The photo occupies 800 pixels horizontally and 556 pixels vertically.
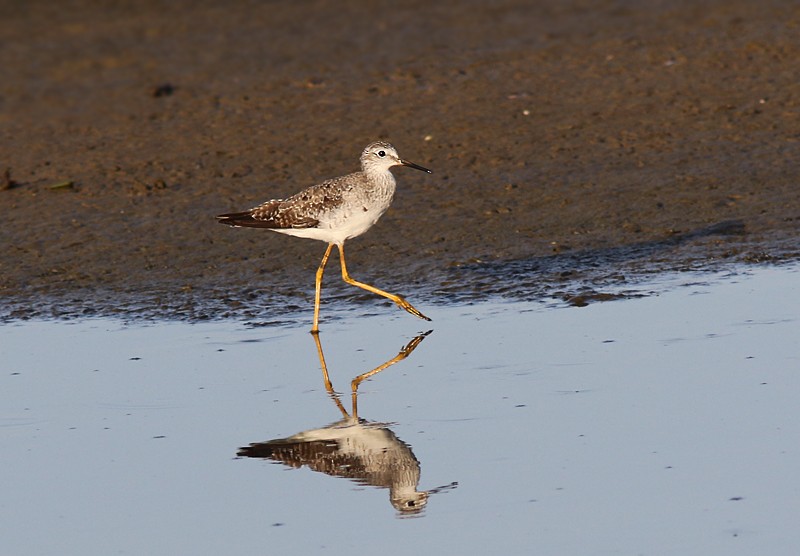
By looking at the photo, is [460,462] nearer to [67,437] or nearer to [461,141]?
[67,437]

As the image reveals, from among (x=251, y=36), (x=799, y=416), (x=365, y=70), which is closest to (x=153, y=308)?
(x=799, y=416)

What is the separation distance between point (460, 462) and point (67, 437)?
82.1 inches

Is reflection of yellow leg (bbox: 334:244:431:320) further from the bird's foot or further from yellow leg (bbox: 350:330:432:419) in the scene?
yellow leg (bbox: 350:330:432:419)

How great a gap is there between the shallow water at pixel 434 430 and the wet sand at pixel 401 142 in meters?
0.96

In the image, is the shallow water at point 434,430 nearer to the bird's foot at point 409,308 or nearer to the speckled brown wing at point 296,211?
the bird's foot at point 409,308

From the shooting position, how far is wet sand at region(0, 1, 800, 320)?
1098 cm

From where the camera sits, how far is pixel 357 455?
704 cm

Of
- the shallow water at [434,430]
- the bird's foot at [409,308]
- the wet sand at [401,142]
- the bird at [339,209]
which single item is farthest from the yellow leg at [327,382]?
the wet sand at [401,142]

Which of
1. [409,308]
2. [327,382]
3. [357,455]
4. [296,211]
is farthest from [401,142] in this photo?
[357,455]

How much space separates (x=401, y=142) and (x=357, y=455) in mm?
7437

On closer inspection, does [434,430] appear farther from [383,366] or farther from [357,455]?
[383,366]

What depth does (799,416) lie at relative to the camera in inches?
282

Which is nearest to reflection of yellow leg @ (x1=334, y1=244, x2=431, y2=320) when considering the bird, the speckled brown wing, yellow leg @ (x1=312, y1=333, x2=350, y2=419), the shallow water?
the bird

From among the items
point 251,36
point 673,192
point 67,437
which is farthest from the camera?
point 251,36
